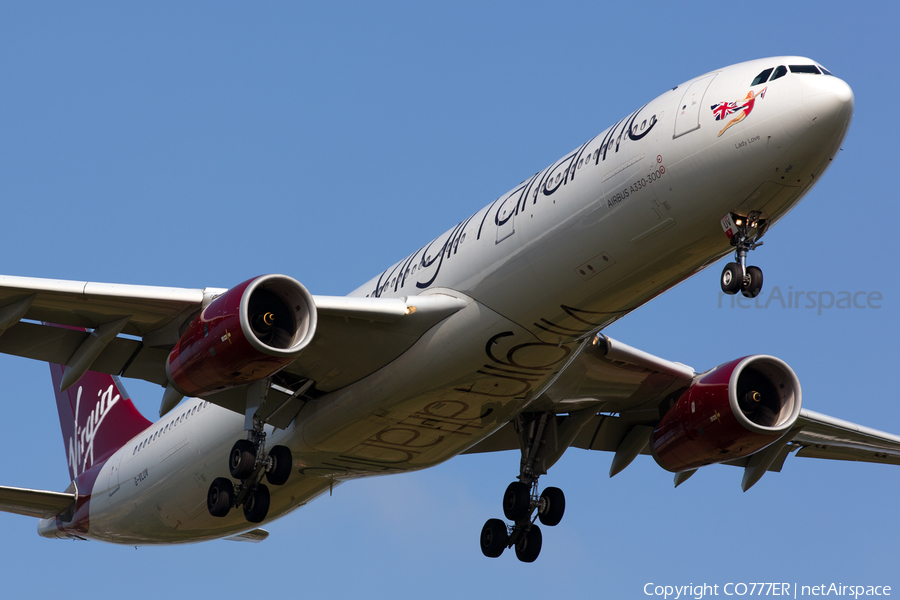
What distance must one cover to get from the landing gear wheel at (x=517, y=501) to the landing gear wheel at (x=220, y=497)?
19.7ft

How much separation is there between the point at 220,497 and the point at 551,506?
7.10m

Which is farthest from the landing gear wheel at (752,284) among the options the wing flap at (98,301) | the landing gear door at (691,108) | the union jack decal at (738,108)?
the wing flap at (98,301)

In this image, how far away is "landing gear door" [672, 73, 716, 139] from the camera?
16.1 metres

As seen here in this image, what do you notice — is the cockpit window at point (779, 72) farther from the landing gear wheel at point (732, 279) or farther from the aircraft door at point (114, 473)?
the aircraft door at point (114, 473)

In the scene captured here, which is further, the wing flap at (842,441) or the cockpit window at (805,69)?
the wing flap at (842,441)

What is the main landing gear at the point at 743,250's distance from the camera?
15.9 metres

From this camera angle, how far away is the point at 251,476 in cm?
2020

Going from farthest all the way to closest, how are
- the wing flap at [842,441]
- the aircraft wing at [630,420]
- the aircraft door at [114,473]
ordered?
1. the aircraft door at [114,473]
2. the wing flap at [842,441]
3. the aircraft wing at [630,420]

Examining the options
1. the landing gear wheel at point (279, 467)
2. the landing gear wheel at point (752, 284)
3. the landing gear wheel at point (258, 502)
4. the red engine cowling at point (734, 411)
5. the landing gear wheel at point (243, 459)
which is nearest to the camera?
the landing gear wheel at point (752, 284)

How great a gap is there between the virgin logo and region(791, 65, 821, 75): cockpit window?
63.7 ft

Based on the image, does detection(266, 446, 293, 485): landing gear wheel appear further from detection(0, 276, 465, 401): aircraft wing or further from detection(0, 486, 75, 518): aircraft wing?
detection(0, 486, 75, 518): aircraft wing

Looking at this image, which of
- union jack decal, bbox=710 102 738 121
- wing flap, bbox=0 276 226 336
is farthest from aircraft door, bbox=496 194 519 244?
wing flap, bbox=0 276 226 336

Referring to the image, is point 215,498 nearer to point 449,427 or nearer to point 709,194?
point 449,427

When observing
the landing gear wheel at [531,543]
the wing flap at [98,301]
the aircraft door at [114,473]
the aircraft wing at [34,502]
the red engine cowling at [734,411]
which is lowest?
A: the landing gear wheel at [531,543]
